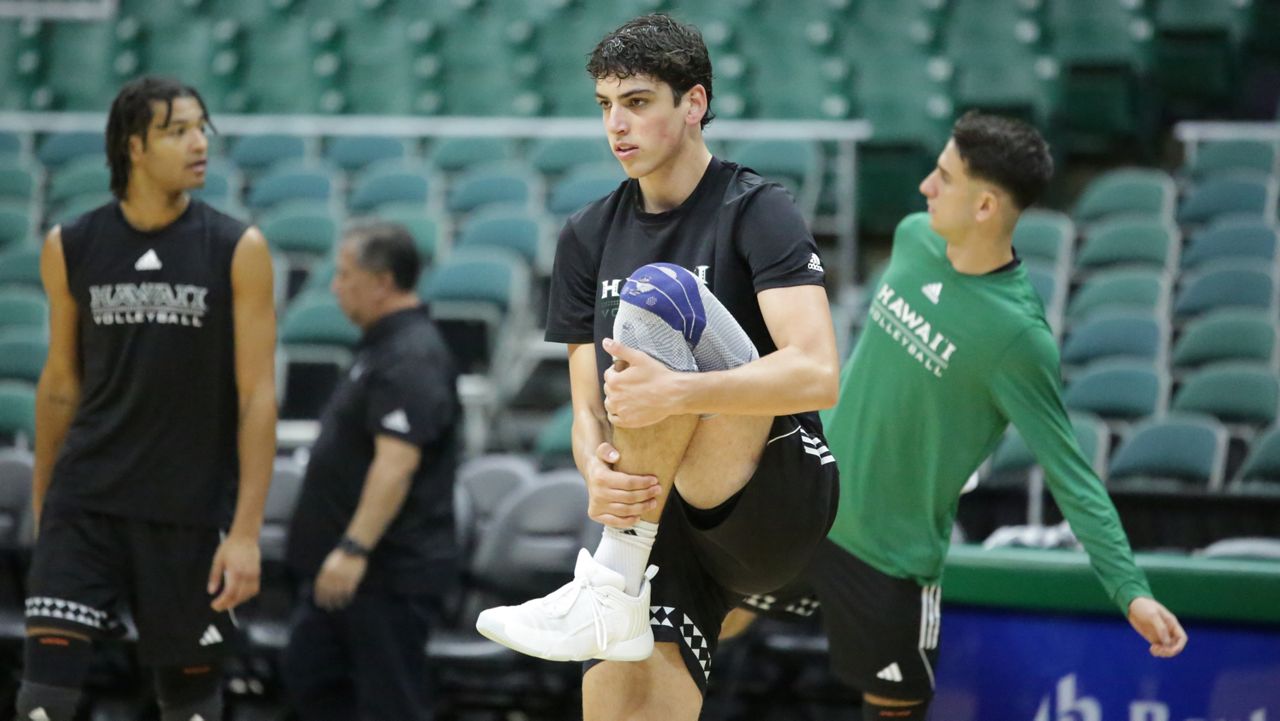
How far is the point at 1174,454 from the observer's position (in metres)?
6.17

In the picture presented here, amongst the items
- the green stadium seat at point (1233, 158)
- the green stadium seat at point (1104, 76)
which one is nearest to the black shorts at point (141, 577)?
the green stadium seat at point (1233, 158)

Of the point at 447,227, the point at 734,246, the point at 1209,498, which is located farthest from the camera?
the point at 447,227

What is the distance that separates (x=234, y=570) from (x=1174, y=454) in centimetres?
410

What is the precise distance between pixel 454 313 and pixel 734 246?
5.30 m

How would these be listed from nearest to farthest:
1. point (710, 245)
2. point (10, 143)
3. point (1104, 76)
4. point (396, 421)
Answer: point (710, 245), point (396, 421), point (1104, 76), point (10, 143)

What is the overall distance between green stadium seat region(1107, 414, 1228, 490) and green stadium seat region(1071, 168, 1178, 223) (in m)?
2.87

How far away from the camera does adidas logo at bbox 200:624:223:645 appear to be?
3.89 m

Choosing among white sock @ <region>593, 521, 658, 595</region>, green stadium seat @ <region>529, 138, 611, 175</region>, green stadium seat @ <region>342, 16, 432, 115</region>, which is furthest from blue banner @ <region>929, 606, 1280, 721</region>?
green stadium seat @ <region>342, 16, 432, 115</region>

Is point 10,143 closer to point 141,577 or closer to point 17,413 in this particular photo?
point 17,413

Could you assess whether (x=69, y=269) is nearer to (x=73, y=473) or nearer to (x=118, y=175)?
(x=118, y=175)

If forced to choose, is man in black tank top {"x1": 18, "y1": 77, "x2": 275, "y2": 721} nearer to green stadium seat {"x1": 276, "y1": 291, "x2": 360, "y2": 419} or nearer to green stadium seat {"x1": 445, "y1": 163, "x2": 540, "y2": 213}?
green stadium seat {"x1": 276, "y1": 291, "x2": 360, "y2": 419}

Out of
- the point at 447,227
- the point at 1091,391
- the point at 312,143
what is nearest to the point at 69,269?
the point at 1091,391

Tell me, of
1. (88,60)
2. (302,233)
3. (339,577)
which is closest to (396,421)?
(339,577)

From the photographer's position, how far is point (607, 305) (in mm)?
2920
